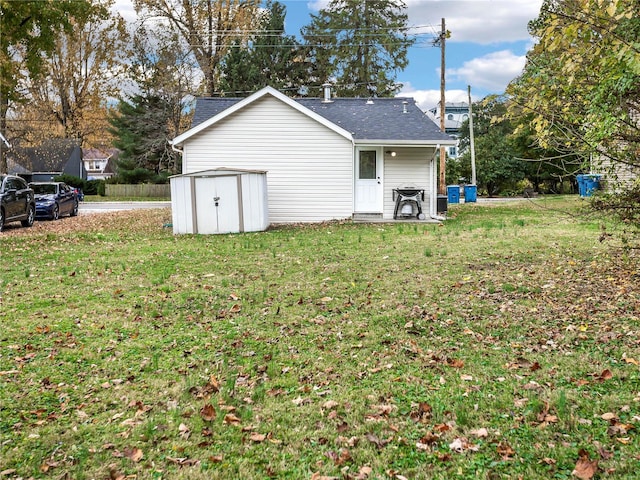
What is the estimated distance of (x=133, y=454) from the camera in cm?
307

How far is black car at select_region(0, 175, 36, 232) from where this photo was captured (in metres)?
14.8

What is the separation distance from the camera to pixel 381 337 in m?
5.04

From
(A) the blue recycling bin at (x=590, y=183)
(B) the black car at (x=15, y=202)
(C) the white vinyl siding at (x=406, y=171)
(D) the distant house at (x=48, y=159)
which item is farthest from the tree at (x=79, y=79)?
(A) the blue recycling bin at (x=590, y=183)

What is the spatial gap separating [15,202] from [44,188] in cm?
483

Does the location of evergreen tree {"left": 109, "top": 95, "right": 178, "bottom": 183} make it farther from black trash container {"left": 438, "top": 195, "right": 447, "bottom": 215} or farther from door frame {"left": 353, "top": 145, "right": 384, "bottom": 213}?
black trash container {"left": 438, "top": 195, "right": 447, "bottom": 215}

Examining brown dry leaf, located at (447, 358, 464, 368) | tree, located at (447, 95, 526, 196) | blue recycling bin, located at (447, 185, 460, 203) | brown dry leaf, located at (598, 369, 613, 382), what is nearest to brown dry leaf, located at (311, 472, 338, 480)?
brown dry leaf, located at (447, 358, 464, 368)

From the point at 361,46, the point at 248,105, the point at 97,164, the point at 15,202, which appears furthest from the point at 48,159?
the point at 97,164

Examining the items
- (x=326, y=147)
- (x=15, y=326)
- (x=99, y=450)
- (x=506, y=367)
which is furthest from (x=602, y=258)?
(x=326, y=147)

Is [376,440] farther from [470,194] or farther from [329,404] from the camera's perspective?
[470,194]

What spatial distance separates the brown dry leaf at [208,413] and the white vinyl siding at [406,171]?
44.5 feet

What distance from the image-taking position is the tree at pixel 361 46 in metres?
34.7

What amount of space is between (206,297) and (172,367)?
228cm

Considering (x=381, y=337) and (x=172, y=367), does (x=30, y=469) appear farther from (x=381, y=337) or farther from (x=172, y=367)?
(x=381, y=337)

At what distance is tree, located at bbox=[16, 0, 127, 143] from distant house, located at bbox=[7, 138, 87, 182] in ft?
3.69
